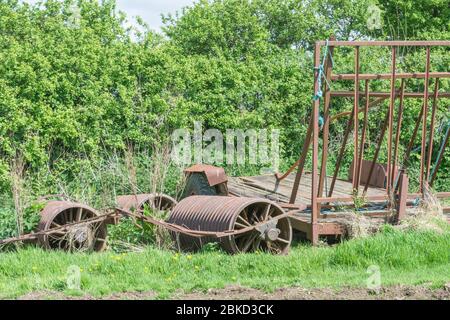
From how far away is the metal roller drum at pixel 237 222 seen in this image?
924 cm

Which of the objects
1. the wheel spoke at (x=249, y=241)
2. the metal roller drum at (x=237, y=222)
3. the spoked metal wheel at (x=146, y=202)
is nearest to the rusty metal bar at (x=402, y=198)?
the metal roller drum at (x=237, y=222)

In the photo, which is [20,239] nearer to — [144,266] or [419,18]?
[144,266]

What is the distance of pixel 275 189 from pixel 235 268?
3.90m

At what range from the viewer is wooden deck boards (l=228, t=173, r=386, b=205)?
38.3 ft

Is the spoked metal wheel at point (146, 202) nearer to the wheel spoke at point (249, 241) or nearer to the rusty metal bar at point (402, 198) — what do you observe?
the wheel spoke at point (249, 241)

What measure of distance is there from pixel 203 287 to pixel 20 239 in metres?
2.82

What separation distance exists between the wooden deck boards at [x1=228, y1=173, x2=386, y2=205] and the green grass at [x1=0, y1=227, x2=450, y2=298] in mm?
2299

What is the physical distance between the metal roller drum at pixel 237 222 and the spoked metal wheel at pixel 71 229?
3.01 ft

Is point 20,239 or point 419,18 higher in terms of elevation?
point 419,18

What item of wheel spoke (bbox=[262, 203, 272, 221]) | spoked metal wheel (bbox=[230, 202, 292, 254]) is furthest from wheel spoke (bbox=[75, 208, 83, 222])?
wheel spoke (bbox=[262, 203, 272, 221])

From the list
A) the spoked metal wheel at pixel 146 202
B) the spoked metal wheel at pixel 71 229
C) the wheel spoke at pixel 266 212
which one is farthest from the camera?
the spoked metal wheel at pixel 146 202

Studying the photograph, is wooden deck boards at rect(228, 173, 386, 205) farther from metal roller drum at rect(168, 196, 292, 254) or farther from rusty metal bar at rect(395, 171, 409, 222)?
metal roller drum at rect(168, 196, 292, 254)

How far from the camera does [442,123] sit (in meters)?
14.9
